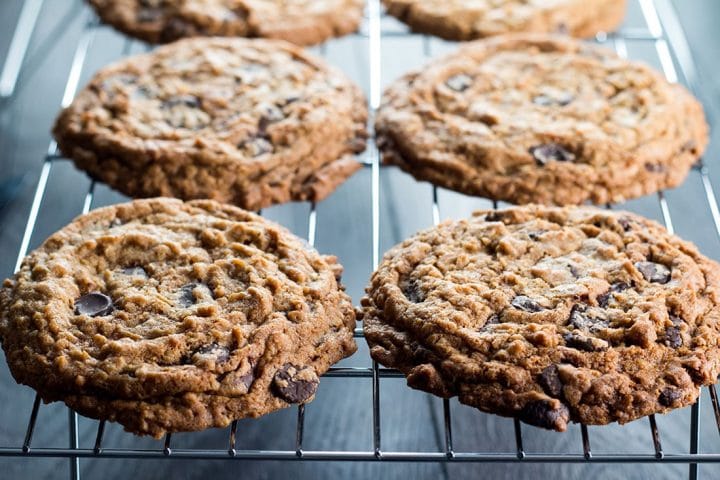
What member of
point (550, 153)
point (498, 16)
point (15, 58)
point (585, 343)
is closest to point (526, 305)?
point (585, 343)

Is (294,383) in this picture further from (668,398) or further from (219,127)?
(219,127)

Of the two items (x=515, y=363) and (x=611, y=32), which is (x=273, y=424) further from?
(x=611, y=32)

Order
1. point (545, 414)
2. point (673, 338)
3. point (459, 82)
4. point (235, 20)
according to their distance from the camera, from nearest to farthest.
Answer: point (545, 414) < point (673, 338) < point (459, 82) < point (235, 20)

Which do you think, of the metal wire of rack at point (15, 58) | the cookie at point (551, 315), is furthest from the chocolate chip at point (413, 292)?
the metal wire of rack at point (15, 58)

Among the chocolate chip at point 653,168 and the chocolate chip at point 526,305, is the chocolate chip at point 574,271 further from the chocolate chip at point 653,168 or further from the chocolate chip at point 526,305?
the chocolate chip at point 653,168

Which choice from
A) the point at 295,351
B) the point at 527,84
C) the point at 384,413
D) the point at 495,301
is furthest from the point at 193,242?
the point at 527,84
